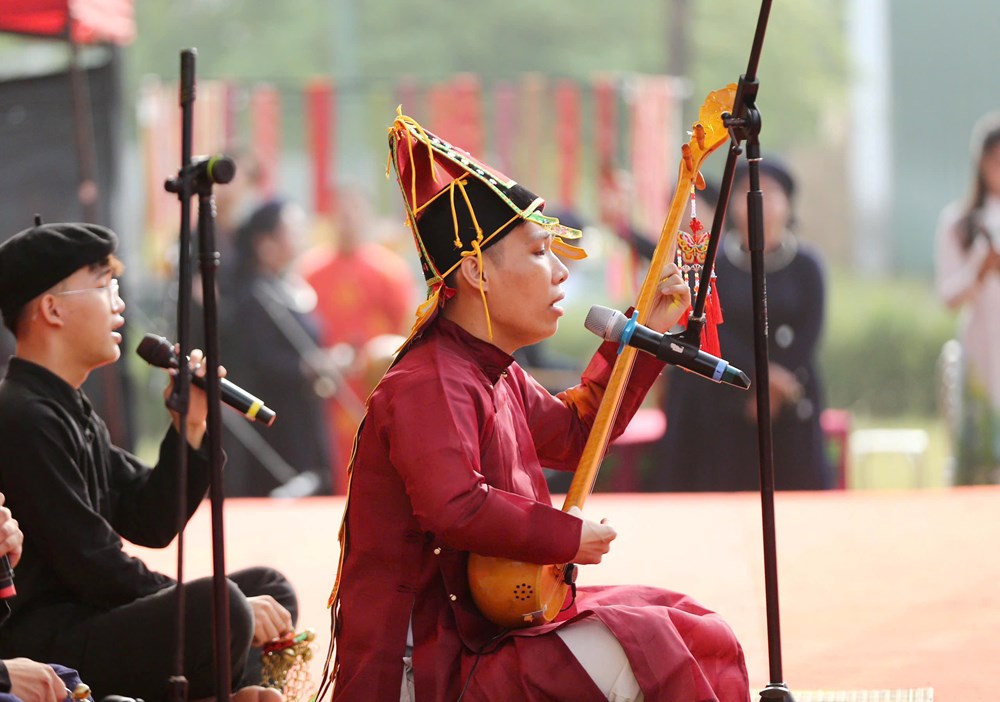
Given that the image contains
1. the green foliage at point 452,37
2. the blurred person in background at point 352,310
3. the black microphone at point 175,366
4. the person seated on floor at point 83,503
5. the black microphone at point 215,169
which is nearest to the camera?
the black microphone at point 215,169

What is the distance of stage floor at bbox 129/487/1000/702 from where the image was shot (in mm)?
3164

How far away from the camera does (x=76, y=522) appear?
2535mm

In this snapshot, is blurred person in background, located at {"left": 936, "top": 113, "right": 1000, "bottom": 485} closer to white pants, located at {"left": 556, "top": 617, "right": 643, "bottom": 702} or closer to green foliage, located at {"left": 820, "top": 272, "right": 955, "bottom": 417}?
green foliage, located at {"left": 820, "top": 272, "right": 955, "bottom": 417}

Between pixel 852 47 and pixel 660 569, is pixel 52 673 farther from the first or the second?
pixel 852 47

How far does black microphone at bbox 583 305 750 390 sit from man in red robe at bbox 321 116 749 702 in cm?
11

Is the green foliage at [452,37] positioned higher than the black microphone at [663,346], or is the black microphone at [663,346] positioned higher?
the green foliage at [452,37]

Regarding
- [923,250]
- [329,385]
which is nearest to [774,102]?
[923,250]

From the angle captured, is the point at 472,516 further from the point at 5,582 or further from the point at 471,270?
the point at 5,582

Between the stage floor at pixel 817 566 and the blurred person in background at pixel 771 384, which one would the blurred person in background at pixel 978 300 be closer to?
the blurred person in background at pixel 771 384

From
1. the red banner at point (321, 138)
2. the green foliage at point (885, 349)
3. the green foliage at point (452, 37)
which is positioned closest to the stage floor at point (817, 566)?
the red banner at point (321, 138)

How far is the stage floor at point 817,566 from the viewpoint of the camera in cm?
316

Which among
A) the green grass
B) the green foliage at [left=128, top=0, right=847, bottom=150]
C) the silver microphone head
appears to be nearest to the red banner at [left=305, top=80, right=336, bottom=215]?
the green grass

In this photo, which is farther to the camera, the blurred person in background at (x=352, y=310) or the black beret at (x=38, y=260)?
the blurred person in background at (x=352, y=310)

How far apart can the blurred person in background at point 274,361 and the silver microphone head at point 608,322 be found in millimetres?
4354
